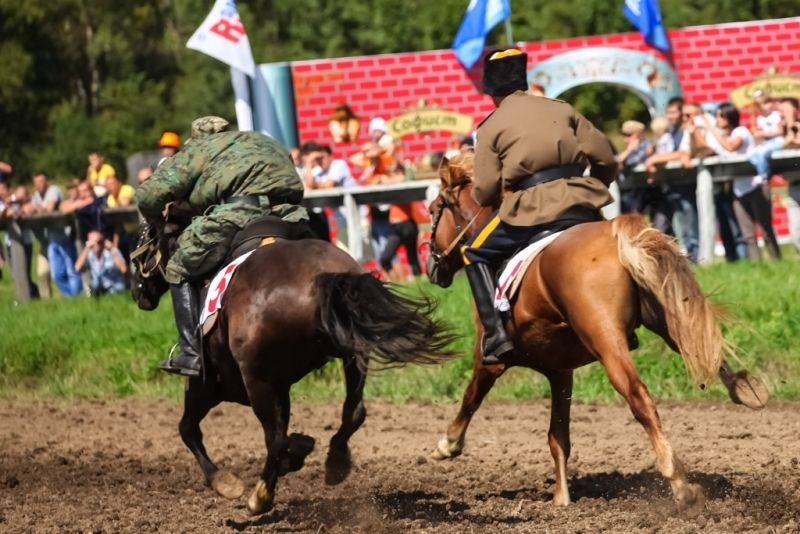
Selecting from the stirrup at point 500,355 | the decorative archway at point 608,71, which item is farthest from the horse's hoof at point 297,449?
the decorative archway at point 608,71

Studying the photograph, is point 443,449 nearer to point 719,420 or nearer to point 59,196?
point 719,420

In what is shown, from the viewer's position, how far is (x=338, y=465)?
27.6 ft

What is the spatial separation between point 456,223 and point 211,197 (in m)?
1.51

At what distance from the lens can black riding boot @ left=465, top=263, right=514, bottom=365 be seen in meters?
8.14

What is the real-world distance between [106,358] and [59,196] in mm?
6438

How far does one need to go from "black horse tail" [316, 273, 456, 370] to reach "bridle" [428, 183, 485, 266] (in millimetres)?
1124

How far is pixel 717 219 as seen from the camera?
17.0 meters

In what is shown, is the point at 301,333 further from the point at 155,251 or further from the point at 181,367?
the point at 155,251

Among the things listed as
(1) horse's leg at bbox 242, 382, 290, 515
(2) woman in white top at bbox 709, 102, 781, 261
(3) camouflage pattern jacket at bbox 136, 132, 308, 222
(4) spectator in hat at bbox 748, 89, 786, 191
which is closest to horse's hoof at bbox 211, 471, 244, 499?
(1) horse's leg at bbox 242, 382, 290, 515

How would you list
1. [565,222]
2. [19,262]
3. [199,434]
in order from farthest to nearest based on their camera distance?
[19,262] → [199,434] → [565,222]

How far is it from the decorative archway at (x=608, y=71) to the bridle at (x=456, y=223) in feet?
44.8

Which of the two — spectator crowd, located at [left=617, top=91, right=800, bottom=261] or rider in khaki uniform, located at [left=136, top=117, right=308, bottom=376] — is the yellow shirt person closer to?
spectator crowd, located at [left=617, top=91, right=800, bottom=261]

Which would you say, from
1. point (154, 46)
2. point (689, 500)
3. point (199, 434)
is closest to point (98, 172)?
point (199, 434)

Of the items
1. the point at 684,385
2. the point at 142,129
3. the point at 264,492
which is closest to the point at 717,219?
the point at 684,385
